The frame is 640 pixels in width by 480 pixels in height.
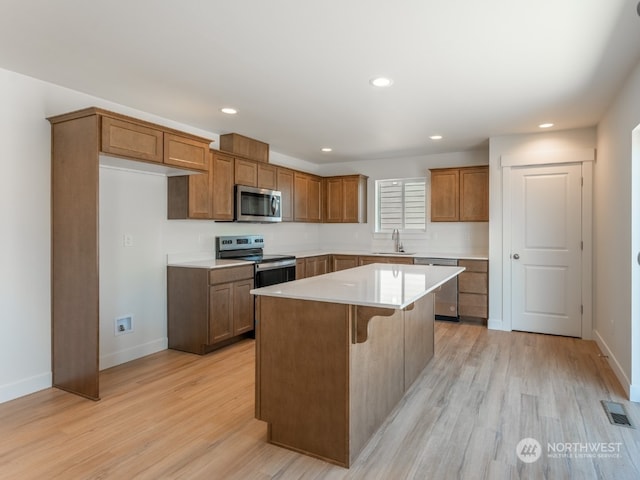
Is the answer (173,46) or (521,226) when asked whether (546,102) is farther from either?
(173,46)

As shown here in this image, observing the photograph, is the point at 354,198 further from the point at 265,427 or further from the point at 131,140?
the point at 265,427

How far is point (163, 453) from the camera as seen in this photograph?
83.5 inches

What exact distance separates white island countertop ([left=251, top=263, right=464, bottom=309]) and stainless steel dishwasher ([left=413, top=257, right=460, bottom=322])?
6.10 feet

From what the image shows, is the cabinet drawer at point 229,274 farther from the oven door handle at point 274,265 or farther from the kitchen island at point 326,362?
the kitchen island at point 326,362

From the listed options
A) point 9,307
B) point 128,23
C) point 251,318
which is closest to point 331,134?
point 251,318

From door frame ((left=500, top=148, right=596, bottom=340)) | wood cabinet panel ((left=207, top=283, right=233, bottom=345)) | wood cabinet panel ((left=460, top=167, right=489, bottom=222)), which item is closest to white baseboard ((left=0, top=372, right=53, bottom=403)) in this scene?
wood cabinet panel ((left=207, top=283, right=233, bottom=345))

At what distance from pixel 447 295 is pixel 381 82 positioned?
3161mm

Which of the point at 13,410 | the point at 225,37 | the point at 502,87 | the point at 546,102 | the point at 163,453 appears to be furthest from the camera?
the point at 546,102

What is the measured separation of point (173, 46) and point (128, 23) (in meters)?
0.30

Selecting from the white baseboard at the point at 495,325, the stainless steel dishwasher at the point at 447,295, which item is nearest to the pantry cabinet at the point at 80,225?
the stainless steel dishwasher at the point at 447,295

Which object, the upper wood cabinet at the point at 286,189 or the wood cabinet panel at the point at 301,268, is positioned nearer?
the wood cabinet panel at the point at 301,268

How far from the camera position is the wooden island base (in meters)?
2.00

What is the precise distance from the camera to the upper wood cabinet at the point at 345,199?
6164mm

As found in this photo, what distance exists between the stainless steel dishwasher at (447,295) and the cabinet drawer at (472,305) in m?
0.06
